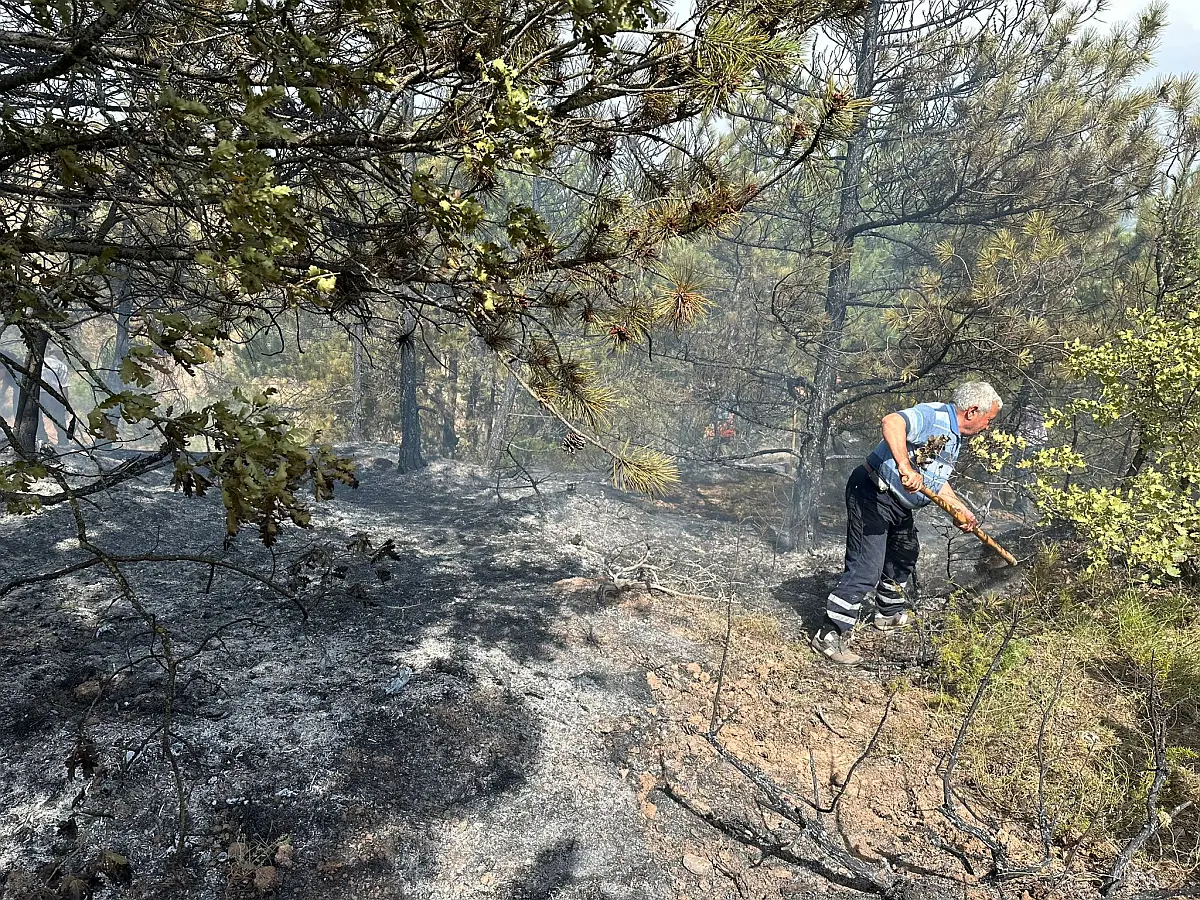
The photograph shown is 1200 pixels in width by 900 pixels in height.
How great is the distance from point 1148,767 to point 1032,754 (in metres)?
0.47

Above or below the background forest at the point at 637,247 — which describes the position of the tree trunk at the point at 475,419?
below

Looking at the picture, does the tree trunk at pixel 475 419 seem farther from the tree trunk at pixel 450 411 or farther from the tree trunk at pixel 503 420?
the tree trunk at pixel 503 420

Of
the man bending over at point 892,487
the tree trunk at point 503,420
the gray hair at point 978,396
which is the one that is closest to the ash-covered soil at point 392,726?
the man bending over at point 892,487

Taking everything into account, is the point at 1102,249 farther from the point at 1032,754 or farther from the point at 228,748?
the point at 228,748

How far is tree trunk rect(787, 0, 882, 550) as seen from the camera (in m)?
7.58

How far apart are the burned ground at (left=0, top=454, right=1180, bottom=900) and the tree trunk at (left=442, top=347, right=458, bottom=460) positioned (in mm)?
11961

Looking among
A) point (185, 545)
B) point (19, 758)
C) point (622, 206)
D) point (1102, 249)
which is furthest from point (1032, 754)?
point (1102, 249)

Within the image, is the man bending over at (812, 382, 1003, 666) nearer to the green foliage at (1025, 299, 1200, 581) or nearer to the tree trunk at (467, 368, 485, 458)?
the green foliage at (1025, 299, 1200, 581)

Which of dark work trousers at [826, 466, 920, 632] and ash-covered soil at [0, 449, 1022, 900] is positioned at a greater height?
dark work trousers at [826, 466, 920, 632]

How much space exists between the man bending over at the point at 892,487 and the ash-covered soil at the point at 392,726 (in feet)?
1.24

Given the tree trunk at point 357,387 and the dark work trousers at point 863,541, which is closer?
the dark work trousers at point 863,541

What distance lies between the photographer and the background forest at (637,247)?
175cm

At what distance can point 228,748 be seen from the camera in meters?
2.92

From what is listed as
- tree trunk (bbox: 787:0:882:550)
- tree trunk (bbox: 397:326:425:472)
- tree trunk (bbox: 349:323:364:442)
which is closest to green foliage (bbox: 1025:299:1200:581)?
tree trunk (bbox: 787:0:882:550)
